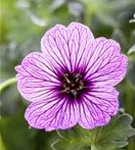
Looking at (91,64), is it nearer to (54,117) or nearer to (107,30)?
(54,117)

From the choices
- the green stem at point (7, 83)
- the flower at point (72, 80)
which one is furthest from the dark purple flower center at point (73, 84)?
the green stem at point (7, 83)

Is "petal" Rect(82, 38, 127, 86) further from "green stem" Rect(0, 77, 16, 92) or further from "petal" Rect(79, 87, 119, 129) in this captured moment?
"green stem" Rect(0, 77, 16, 92)

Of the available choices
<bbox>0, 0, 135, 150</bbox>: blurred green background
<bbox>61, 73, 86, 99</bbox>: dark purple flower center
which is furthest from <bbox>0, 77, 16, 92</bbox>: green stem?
<bbox>61, 73, 86, 99</bbox>: dark purple flower center

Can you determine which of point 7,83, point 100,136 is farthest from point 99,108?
point 7,83

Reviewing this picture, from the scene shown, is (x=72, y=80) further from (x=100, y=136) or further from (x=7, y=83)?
(x=7, y=83)

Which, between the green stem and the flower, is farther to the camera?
the green stem

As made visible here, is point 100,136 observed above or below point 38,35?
below
